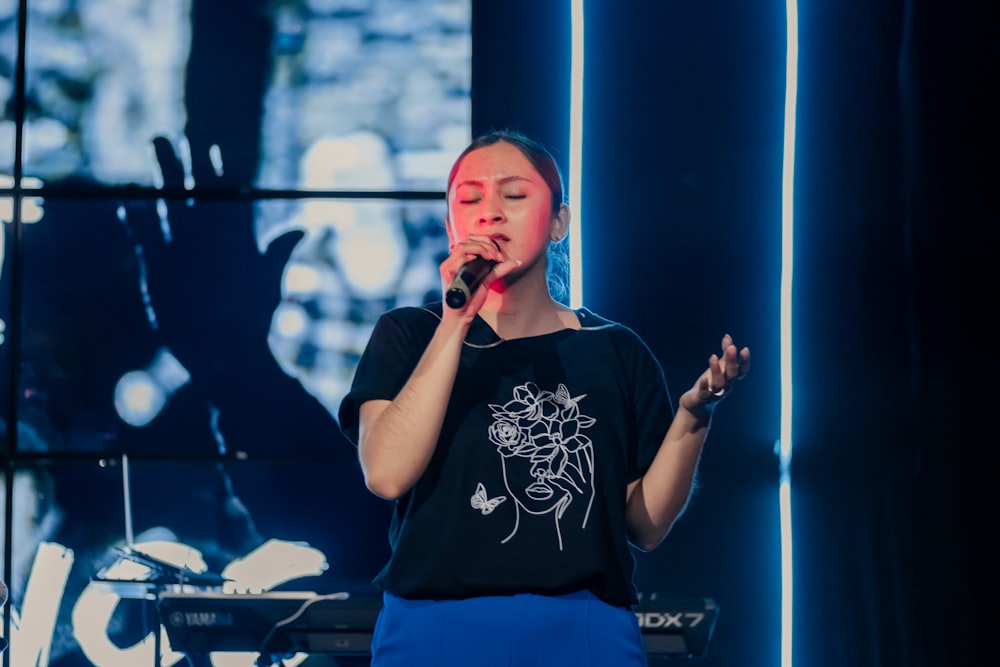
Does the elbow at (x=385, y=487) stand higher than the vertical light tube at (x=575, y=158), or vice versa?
the vertical light tube at (x=575, y=158)

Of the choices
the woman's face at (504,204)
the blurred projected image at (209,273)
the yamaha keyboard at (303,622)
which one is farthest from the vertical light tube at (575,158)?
the woman's face at (504,204)

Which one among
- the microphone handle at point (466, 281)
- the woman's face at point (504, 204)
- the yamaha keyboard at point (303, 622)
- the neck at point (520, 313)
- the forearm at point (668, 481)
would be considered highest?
the woman's face at point (504, 204)

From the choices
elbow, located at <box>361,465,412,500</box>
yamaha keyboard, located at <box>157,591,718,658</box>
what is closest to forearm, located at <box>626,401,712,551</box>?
elbow, located at <box>361,465,412,500</box>

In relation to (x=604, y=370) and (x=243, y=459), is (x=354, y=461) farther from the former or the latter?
(x=604, y=370)

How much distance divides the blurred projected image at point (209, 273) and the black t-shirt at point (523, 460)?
57.7 inches

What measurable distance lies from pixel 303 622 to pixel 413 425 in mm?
1126

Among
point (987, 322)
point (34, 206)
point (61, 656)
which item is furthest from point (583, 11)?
point (61, 656)

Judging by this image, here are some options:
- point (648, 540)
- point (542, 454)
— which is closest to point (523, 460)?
point (542, 454)

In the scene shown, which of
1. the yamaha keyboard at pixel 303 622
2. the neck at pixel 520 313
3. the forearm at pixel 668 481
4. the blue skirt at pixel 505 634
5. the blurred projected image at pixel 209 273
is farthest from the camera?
the blurred projected image at pixel 209 273

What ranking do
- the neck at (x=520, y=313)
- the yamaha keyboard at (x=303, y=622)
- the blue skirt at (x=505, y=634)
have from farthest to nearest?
1. the yamaha keyboard at (x=303, y=622)
2. the neck at (x=520, y=313)
3. the blue skirt at (x=505, y=634)

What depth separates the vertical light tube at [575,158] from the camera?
306 cm

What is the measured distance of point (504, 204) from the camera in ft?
5.38

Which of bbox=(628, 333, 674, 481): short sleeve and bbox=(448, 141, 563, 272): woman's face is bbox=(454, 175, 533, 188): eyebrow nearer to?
bbox=(448, 141, 563, 272): woman's face

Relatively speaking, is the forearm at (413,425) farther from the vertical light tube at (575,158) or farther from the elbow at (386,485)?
the vertical light tube at (575,158)
